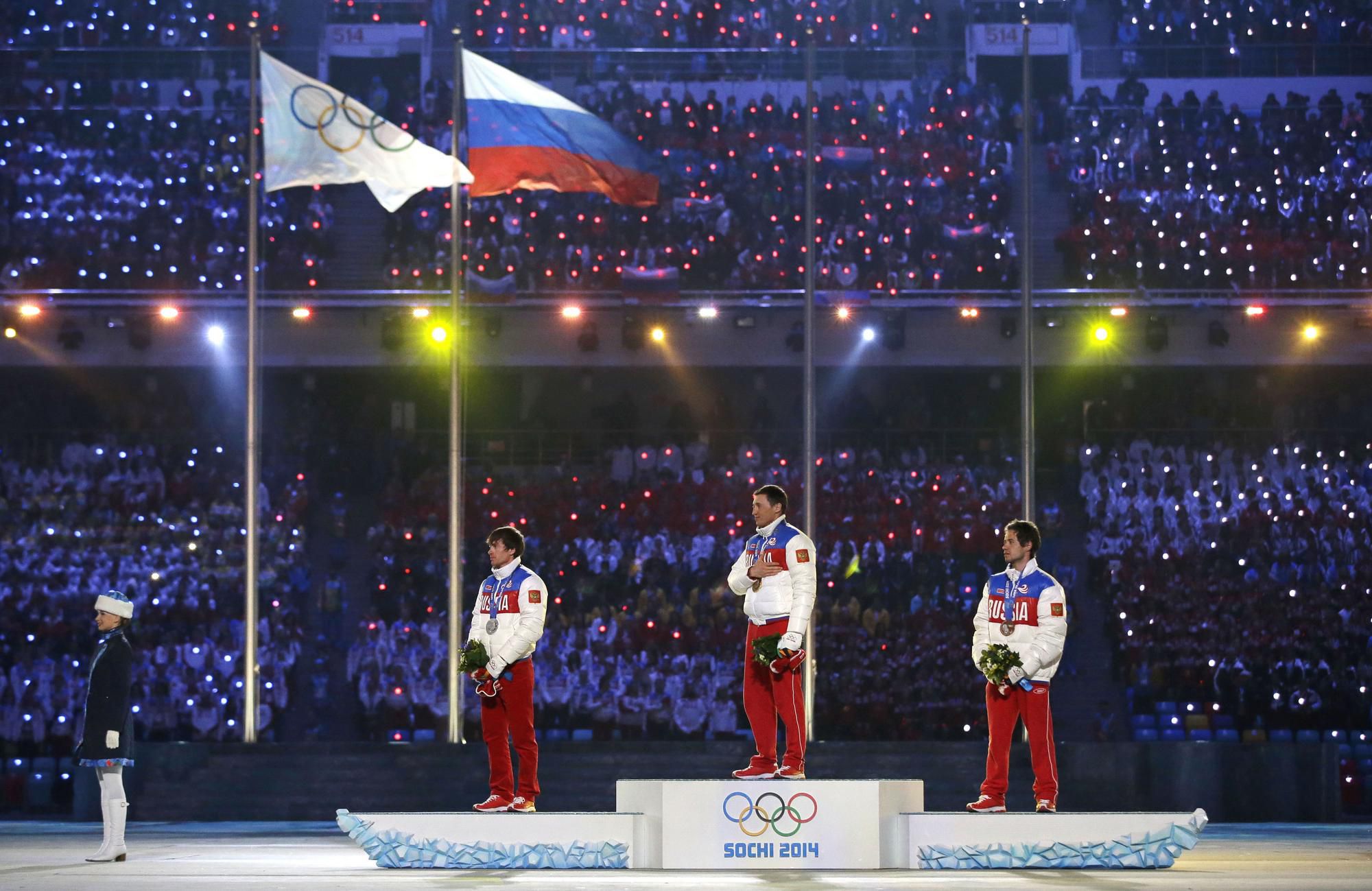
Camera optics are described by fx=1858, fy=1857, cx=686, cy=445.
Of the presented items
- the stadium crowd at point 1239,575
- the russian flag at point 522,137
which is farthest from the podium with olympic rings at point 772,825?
the stadium crowd at point 1239,575

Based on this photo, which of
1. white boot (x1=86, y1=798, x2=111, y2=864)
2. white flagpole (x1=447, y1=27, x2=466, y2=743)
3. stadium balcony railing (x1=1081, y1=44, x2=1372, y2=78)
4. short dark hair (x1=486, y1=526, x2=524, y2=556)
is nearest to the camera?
short dark hair (x1=486, y1=526, x2=524, y2=556)

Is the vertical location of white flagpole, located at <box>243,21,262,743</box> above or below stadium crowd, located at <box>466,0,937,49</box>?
below

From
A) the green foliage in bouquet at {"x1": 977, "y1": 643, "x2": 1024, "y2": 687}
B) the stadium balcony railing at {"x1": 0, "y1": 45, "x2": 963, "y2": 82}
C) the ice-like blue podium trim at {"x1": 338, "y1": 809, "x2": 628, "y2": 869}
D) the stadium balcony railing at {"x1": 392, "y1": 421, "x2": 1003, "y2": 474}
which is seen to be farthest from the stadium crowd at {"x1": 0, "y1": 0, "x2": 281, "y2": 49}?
the green foliage in bouquet at {"x1": 977, "y1": 643, "x2": 1024, "y2": 687}

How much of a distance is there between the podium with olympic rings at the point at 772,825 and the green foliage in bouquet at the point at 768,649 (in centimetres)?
77

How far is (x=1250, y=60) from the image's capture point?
110ft

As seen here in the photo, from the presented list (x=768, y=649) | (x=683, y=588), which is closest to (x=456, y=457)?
(x=683, y=588)

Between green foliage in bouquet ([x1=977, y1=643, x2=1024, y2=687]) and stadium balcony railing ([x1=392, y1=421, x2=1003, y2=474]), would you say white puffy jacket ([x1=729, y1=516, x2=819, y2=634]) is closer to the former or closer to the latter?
green foliage in bouquet ([x1=977, y1=643, x2=1024, y2=687])

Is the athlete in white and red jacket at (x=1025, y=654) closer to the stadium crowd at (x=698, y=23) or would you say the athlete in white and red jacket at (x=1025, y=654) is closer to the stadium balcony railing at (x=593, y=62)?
the stadium balcony railing at (x=593, y=62)

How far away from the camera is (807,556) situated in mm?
12133

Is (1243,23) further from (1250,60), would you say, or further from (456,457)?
(456,457)

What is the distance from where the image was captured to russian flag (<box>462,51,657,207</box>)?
66.5 feet

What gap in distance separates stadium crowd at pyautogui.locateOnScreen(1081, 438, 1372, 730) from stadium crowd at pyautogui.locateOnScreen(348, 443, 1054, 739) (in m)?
1.92

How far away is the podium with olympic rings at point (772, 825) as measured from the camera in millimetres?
11766

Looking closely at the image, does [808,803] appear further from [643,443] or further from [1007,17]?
[1007,17]
